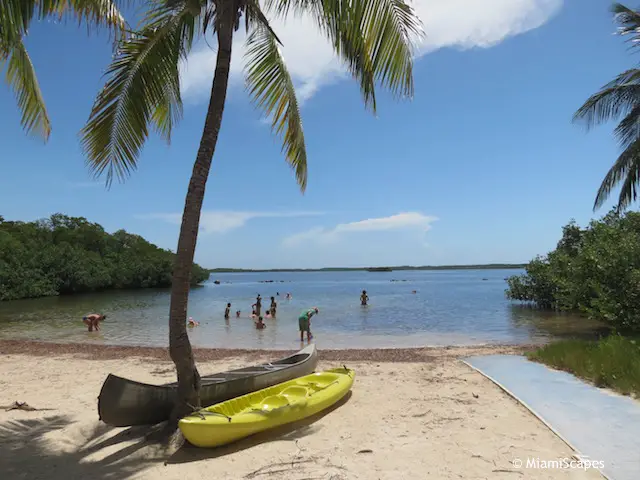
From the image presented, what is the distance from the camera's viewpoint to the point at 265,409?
237 inches

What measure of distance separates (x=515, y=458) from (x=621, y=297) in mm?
11867

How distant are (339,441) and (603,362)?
493 centimetres

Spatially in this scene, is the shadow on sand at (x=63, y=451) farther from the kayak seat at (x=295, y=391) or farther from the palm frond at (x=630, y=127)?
the palm frond at (x=630, y=127)

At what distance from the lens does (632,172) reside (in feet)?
47.5

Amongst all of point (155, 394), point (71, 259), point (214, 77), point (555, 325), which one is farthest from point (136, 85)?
point (71, 259)

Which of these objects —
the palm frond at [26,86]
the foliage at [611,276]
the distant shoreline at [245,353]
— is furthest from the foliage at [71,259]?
the foliage at [611,276]

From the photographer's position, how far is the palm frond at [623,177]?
14.4 m

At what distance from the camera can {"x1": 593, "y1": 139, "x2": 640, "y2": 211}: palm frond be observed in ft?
47.3

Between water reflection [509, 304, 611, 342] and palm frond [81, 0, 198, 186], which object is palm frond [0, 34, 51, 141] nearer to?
palm frond [81, 0, 198, 186]

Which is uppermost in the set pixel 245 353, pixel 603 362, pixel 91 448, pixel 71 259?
pixel 71 259

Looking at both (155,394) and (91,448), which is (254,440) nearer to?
(155,394)

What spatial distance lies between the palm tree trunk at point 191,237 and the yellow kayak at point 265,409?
38cm

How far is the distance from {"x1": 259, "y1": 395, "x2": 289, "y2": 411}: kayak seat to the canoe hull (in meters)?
0.58

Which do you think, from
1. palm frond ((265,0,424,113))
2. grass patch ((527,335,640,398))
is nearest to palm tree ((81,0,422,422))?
palm frond ((265,0,424,113))
